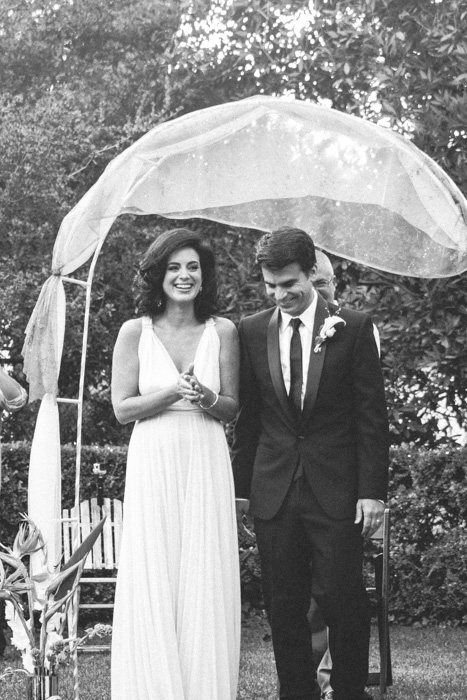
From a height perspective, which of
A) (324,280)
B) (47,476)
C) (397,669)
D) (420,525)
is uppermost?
(324,280)

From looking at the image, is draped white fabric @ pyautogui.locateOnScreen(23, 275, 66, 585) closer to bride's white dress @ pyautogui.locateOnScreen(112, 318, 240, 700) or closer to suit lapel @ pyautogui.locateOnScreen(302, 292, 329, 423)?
bride's white dress @ pyautogui.locateOnScreen(112, 318, 240, 700)

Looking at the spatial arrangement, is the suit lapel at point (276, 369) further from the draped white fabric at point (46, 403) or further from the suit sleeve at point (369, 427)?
the draped white fabric at point (46, 403)

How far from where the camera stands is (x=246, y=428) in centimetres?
469

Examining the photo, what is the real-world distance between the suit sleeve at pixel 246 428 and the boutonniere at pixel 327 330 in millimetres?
332

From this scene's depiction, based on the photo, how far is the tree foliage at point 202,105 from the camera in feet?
28.1

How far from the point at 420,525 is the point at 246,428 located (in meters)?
4.46

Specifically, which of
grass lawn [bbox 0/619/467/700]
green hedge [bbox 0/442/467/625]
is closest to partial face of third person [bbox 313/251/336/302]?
grass lawn [bbox 0/619/467/700]

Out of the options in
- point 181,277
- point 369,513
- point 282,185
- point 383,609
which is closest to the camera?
point 369,513

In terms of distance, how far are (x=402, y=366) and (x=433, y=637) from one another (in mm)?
2135

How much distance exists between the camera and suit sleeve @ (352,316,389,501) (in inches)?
173

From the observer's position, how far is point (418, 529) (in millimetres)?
8742

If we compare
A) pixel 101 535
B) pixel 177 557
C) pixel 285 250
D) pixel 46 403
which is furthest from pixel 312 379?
pixel 101 535

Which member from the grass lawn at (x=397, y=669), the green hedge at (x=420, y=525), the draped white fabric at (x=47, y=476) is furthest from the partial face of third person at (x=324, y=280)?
the green hedge at (x=420, y=525)

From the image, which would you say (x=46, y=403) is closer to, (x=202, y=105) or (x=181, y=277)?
(x=181, y=277)
